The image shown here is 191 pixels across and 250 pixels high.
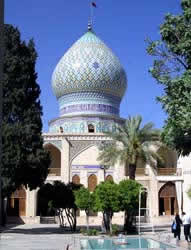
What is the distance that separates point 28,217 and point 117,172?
8.37 metres

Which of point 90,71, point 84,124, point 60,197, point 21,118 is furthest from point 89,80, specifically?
point 21,118

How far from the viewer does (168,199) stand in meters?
37.1

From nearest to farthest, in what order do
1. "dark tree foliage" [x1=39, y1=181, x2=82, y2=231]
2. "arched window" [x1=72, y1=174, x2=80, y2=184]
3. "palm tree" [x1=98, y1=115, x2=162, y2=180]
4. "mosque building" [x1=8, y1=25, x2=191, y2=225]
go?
"palm tree" [x1=98, y1=115, x2=162, y2=180]
"dark tree foliage" [x1=39, y1=181, x2=82, y2=231]
"mosque building" [x1=8, y1=25, x2=191, y2=225]
"arched window" [x1=72, y1=174, x2=80, y2=184]

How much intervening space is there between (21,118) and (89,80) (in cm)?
2314

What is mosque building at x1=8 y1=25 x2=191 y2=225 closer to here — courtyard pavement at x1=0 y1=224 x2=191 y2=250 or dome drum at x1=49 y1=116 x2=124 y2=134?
dome drum at x1=49 y1=116 x2=124 y2=134

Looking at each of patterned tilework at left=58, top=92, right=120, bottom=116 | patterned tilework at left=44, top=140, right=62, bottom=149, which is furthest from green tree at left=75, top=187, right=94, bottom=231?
patterned tilework at left=58, top=92, right=120, bottom=116

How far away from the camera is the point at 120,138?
80.8 ft

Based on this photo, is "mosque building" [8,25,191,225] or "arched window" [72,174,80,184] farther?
"arched window" [72,174,80,184]

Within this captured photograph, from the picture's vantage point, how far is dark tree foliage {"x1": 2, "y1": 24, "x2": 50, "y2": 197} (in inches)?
824

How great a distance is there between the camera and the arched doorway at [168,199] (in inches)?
1458

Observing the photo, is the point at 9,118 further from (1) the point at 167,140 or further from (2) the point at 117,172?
(2) the point at 117,172

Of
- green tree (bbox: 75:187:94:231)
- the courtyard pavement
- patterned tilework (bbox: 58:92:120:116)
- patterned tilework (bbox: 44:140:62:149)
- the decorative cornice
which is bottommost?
the courtyard pavement

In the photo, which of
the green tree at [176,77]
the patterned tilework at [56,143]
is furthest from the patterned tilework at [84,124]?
the green tree at [176,77]

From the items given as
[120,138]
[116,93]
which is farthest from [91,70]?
[120,138]
